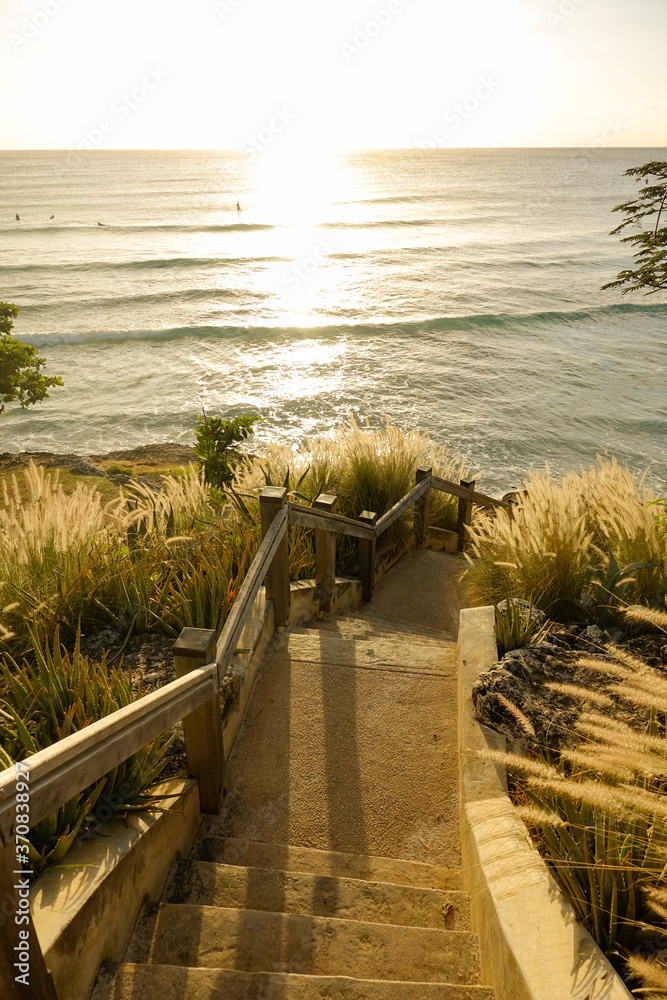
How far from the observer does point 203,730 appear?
2.82 meters

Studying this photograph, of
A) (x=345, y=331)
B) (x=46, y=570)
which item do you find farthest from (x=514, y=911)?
(x=345, y=331)

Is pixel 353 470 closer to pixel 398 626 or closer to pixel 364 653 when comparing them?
pixel 398 626

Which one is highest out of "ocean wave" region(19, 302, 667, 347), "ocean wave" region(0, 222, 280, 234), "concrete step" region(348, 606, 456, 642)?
"ocean wave" region(0, 222, 280, 234)

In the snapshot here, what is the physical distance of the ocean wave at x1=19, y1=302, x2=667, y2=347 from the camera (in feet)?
83.7

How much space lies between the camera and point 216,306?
1189 inches

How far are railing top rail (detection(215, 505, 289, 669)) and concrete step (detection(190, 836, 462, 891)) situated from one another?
33.3 inches

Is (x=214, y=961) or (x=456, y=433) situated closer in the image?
(x=214, y=961)

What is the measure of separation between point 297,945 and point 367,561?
167 inches

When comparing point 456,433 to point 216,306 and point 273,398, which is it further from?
point 216,306

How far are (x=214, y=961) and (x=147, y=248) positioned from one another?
45.9 metres

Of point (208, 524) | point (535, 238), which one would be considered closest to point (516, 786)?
point (208, 524)

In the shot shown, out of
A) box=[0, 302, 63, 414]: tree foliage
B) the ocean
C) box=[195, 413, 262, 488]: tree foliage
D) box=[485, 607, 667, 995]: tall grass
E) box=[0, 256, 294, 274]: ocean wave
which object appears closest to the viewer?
box=[485, 607, 667, 995]: tall grass

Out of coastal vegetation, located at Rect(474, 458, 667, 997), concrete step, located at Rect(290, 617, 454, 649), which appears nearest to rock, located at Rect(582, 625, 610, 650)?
coastal vegetation, located at Rect(474, 458, 667, 997)

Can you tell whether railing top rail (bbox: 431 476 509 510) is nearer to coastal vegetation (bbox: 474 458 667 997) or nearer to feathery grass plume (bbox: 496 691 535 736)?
coastal vegetation (bbox: 474 458 667 997)
